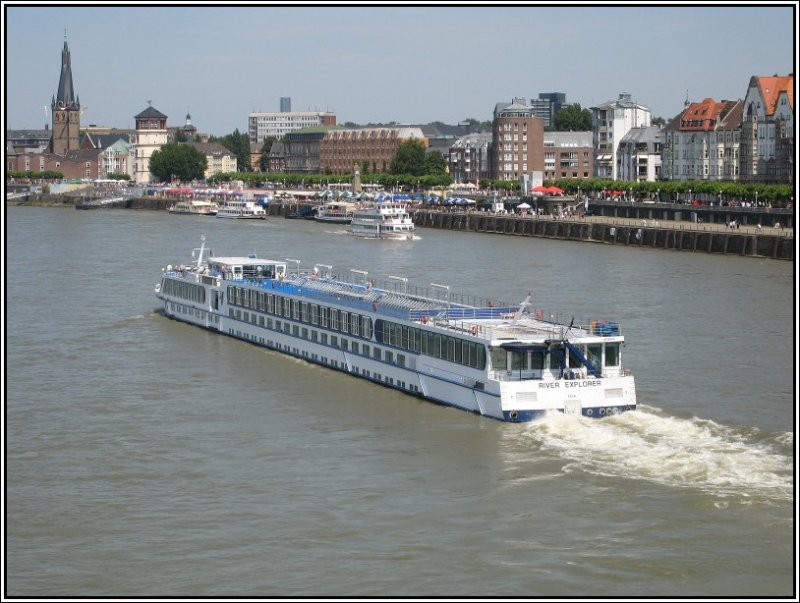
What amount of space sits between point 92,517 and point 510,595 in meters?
7.72

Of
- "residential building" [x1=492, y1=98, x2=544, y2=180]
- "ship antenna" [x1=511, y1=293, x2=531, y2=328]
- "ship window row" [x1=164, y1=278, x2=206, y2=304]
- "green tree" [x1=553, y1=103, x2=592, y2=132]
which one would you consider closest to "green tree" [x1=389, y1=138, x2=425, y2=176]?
"residential building" [x1=492, y1=98, x2=544, y2=180]

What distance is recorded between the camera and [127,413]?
3077cm

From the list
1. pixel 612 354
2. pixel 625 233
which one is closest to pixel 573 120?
pixel 625 233

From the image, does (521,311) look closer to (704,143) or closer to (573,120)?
(704,143)

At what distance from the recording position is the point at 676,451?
84.9 feet

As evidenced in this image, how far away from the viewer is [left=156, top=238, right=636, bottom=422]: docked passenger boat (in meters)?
28.6

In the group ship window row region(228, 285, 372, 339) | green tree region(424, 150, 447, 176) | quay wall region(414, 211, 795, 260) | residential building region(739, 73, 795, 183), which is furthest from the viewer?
green tree region(424, 150, 447, 176)

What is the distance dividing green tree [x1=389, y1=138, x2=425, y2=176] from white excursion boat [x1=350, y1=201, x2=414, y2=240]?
192ft

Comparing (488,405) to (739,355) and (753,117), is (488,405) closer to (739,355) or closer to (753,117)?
(739,355)

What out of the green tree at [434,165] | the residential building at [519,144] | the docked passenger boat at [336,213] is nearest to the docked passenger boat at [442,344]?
the docked passenger boat at [336,213]

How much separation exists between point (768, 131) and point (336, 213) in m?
37.6

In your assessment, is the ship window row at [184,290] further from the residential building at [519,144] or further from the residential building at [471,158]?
the residential building at [471,158]

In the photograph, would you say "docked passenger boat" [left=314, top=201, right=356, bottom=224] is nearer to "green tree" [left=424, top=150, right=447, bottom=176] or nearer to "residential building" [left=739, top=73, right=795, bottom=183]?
"residential building" [left=739, top=73, right=795, bottom=183]

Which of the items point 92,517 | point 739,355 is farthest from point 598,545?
point 739,355
